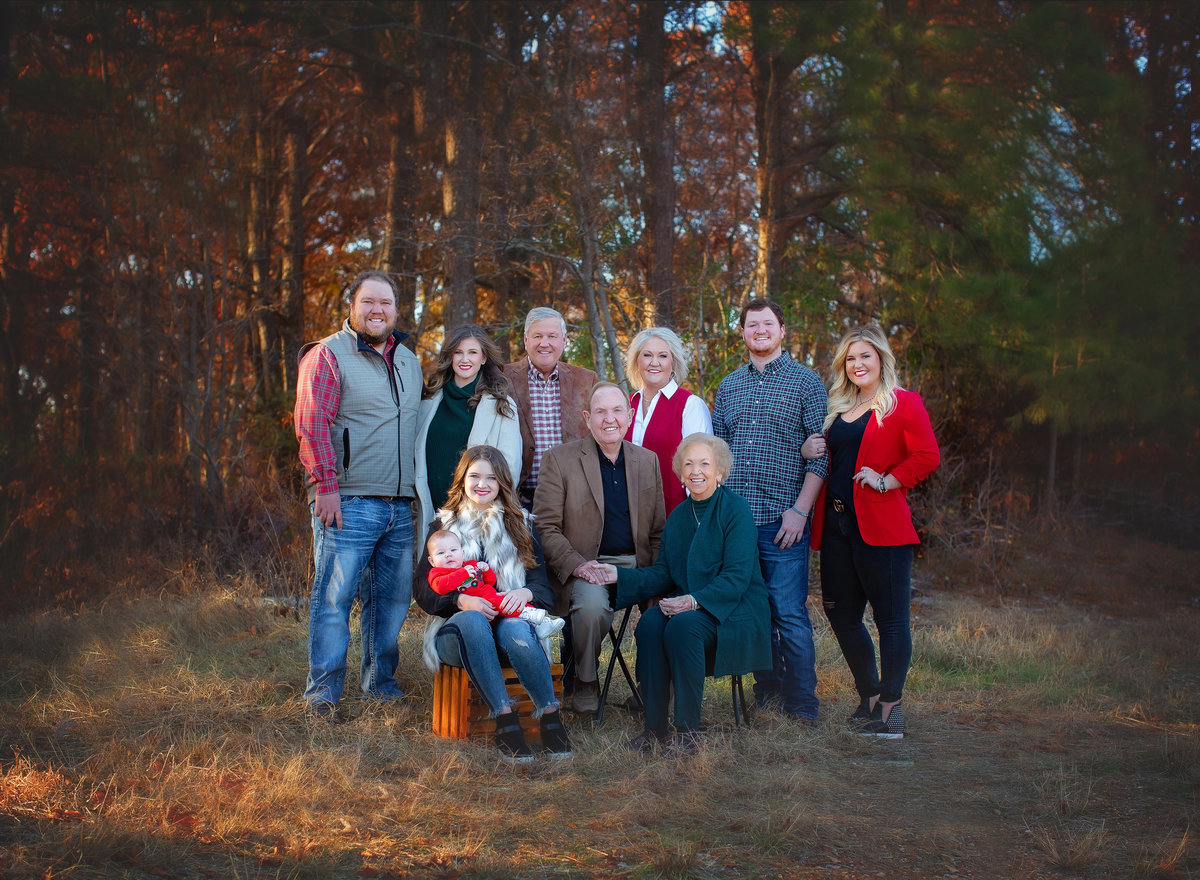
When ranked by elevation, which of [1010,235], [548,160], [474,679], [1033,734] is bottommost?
[1033,734]

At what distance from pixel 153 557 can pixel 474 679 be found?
536 centimetres

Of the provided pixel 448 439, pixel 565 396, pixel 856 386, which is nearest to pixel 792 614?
pixel 856 386

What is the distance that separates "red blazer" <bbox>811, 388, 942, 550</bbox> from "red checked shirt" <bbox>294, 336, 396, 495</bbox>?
2.32 m

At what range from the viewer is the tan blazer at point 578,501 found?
4.30m

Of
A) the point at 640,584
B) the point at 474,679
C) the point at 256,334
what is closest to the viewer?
the point at 474,679

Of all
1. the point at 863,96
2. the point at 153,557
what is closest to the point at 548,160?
the point at 863,96

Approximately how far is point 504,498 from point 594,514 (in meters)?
0.45

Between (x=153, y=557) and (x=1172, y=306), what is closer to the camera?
(x=153, y=557)

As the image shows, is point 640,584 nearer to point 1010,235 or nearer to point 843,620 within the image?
point 843,620

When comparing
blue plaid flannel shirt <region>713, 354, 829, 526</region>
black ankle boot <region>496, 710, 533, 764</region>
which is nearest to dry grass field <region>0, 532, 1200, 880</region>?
black ankle boot <region>496, 710, 533, 764</region>

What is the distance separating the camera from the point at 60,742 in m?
4.03

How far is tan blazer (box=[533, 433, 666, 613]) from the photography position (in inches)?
169

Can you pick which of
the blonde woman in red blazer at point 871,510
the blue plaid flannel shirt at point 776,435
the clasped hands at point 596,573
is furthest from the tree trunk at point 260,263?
the blonde woman in red blazer at point 871,510

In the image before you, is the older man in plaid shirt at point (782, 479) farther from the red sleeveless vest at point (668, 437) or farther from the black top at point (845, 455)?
the red sleeveless vest at point (668, 437)
